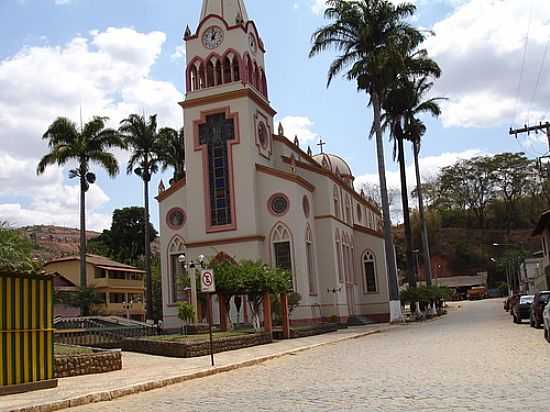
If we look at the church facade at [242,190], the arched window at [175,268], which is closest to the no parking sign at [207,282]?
the church facade at [242,190]

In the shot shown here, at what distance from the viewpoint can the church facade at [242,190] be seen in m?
37.6

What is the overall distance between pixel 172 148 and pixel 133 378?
119ft

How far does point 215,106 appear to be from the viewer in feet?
130

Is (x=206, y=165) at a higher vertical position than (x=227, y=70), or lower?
lower

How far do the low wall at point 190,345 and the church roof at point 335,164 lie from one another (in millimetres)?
37333

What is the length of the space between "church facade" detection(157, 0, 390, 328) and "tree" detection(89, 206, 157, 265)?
132 ft

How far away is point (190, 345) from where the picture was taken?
63.5 ft

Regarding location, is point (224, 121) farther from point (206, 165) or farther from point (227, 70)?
point (227, 70)

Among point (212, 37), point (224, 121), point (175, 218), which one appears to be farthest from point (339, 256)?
point (212, 37)

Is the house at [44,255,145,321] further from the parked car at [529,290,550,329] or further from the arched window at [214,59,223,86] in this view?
the parked car at [529,290,550,329]

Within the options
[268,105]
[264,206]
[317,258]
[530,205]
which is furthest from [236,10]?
[530,205]

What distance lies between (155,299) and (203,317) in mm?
29770

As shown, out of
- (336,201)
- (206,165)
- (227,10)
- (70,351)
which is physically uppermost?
(227,10)

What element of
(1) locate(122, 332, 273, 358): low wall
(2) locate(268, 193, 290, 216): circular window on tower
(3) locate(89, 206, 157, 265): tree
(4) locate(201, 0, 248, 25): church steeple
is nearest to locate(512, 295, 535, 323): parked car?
(1) locate(122, 332, 273, 358): low wall
